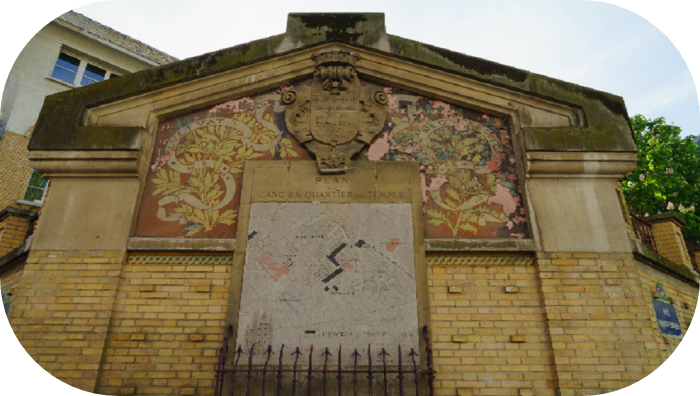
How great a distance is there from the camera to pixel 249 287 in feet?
15.6

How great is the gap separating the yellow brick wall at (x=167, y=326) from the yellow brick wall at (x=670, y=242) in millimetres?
8109

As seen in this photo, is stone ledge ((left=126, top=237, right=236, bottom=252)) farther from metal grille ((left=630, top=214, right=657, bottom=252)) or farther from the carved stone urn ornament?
metal grille ((left=630, top=214, right=657, bottom=252))

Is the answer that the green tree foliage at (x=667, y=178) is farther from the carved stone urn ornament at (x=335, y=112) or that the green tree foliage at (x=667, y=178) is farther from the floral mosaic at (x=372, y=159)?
the carved stone urn ornament at (x=335, y=112)

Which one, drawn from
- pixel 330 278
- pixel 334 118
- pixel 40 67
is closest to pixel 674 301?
pixel 330 278

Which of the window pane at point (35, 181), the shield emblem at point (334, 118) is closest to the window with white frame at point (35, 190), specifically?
the window pane at point (35, 181)

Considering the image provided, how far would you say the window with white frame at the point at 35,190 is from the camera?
13766 millimetres

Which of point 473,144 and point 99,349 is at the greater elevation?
point 473,144

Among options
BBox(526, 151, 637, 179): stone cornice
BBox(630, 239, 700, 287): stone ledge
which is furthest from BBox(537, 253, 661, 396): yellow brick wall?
BBox(526, 151, 637, 179): stone cornice

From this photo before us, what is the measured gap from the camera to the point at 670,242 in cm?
818

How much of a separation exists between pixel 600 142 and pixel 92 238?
613 centimetres

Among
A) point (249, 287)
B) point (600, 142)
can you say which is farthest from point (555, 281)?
point (249, 287)

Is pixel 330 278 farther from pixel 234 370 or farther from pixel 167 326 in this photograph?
pixel 167 326

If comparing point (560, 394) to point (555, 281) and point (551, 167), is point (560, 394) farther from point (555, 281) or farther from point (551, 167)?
point (551, 167)

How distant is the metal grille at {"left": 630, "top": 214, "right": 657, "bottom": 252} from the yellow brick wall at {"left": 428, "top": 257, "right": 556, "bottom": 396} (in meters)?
4.37
